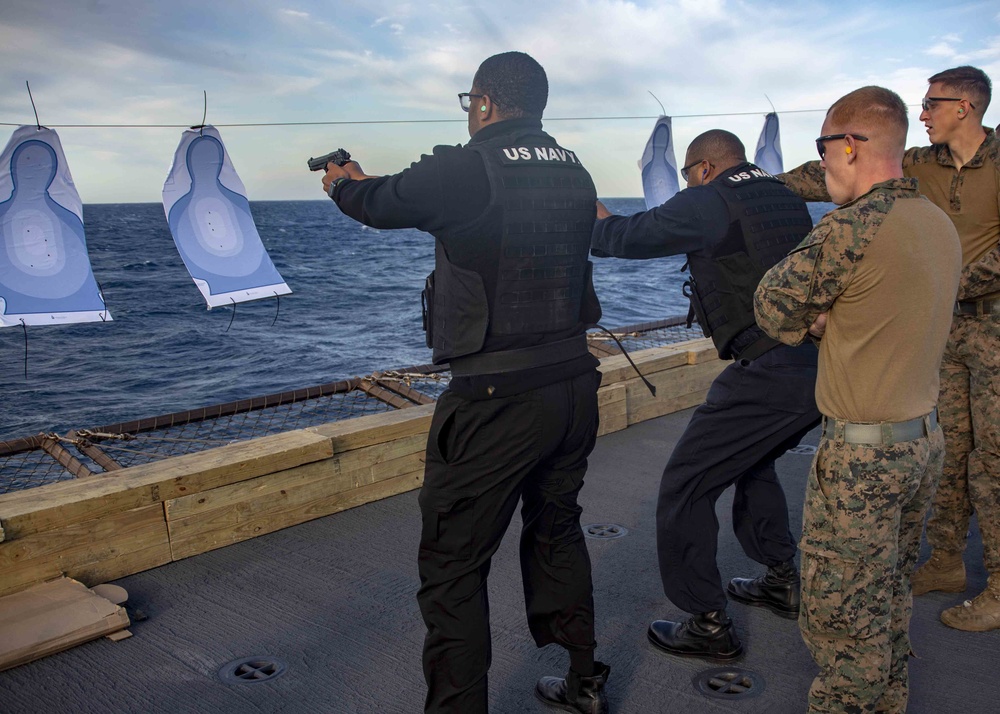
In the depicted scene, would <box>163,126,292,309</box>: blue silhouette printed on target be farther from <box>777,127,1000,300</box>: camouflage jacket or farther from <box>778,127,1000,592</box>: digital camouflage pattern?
<box>778,127,1000,592</box>: digital camouflage pattern

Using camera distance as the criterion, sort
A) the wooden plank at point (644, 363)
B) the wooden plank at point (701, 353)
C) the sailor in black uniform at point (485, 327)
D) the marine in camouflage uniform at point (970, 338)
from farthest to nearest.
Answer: the wooden plank at point (701, 353), the wooden plank at point (644, 363), the marine in camouflage uniform at point (970, 338), the sailor in black uniform at point (485, 327)

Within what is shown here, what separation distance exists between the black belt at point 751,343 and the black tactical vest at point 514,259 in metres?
0.83

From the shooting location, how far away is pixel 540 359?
249 cm

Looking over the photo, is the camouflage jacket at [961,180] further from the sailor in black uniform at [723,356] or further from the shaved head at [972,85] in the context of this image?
the sailor in black uniform at [723,356]

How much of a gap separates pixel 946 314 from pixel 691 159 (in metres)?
A: 1.27

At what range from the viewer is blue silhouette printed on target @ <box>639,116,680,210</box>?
22.1 ft

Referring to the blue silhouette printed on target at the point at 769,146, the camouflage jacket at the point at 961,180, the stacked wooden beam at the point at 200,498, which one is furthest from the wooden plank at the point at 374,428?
the blue silhouette printed on target at the point at 769,146

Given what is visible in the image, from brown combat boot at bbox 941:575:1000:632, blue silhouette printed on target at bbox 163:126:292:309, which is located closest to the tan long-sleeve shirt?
brown combat boot at bbox 941:575:1000:632

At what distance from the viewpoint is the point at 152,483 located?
3.71 m

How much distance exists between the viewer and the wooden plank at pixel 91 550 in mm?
3383

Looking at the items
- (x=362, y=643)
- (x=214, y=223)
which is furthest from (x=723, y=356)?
(x=214, y=223)

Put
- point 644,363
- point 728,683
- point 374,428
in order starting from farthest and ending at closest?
point 644,363 → point 374,428 → point 728,683

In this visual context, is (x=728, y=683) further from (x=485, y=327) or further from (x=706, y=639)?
(x=485, y=327)

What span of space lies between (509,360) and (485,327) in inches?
5.0
